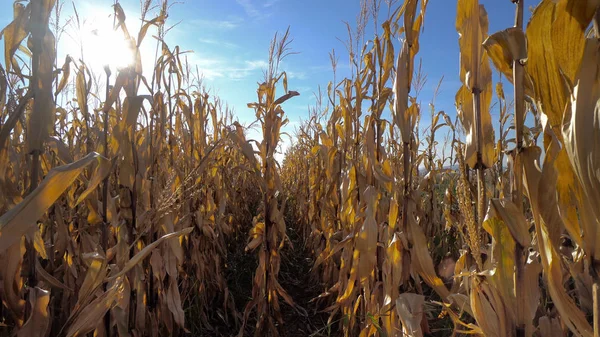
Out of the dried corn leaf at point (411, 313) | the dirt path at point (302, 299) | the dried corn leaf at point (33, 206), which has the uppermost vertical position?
the dried corn leaf at point (33, 206)

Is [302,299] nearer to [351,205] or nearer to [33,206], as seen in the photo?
[351,205]

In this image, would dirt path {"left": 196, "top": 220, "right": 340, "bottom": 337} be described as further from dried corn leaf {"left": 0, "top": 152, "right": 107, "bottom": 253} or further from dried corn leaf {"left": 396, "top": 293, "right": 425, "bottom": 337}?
dried corn leaf {"left": 0, "top": 152, "right": 107, "bottom": 253}

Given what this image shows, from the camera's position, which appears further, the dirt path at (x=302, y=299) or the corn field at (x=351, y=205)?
the dirt path at (x=302, y=299)

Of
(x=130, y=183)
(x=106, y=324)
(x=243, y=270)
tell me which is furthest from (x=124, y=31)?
(x=243, y=270)

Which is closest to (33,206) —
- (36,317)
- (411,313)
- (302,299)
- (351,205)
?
(36,317)

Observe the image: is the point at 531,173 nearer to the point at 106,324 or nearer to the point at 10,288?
the point at 10,288

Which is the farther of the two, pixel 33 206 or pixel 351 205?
pixel 351 205

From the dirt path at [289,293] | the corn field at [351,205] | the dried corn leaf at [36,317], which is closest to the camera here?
the corn field at [351,205]

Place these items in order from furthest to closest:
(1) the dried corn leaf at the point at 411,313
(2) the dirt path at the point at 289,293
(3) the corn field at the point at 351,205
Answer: (2) the dirt path at the point at 289,293, (1) the dried corn leaf at the point at 411,313, (3) the corn field at the point at 351,205

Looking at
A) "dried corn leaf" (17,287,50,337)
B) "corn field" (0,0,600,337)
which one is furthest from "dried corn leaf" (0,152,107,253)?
"dried corn leaf" (17,287,50,337)

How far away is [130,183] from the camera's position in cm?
148

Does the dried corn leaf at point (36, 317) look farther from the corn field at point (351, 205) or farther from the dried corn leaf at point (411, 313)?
the dried corn leaf at point (411, 313)

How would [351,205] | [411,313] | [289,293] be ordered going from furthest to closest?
[289,293]
[351,205]
[411,313]

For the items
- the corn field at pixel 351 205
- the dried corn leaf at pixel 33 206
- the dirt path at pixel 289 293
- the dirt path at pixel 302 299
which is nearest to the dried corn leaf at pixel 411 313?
the corn field at pixel 351 205
